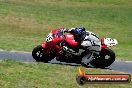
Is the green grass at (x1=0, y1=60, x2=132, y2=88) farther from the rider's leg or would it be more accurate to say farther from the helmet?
the helmet

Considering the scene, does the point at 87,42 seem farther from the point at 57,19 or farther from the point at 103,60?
the point at 57,19

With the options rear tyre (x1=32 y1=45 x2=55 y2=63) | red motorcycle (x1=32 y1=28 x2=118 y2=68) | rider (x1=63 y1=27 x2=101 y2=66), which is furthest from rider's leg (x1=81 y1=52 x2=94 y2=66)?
rear tyre (x1=32 y1=45 x2=55 y2=63)

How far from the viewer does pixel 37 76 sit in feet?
42.5

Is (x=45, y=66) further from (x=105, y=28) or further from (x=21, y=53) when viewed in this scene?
(x=105, y=28)

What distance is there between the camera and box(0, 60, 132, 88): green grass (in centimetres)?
1174

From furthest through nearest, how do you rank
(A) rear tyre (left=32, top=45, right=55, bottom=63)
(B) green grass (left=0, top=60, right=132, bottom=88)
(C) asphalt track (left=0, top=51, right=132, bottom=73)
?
1. (C) asphalt track (left=0, top=51, right=132, bottom=73)
2. (A) rear tyre (left=32, top=45, right=55, bottom=63)
3. (B) green grass (left=0, top=60, right=132, bottom=88)

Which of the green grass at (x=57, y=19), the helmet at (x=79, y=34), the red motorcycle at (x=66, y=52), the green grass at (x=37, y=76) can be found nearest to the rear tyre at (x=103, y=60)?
the red motorcycle at (x=66, y=52)

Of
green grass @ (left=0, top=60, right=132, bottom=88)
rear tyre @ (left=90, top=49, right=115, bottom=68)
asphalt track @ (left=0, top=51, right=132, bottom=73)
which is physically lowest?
asphalt track @ (left=0, top=51, right=132, bottom=73)

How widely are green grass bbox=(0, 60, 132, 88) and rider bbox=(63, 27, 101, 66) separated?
65.2 inches

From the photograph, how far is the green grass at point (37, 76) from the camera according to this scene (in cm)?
1174

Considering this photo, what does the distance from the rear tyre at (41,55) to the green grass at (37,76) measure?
1.99 metres

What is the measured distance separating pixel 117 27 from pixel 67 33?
2223cm

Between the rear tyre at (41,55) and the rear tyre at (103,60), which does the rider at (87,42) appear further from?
the rear tyre at (41,55)

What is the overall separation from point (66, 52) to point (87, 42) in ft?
3.23
